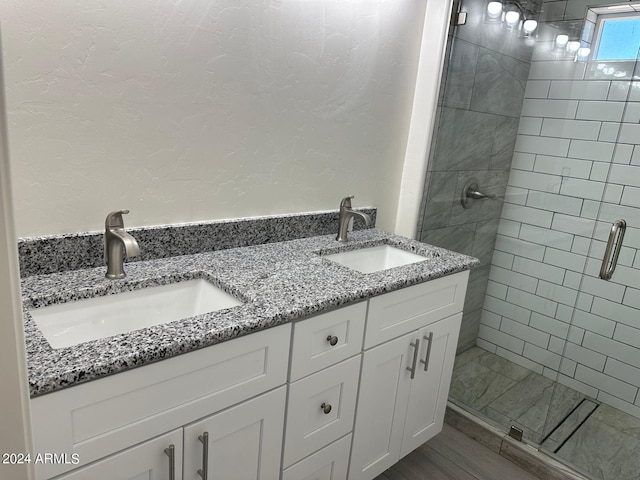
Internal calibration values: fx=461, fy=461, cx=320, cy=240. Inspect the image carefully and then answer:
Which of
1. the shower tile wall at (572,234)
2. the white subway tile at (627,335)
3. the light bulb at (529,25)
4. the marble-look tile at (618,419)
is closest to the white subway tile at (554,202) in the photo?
the shower tile wall at (572,234)

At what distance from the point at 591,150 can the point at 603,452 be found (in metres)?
1.40

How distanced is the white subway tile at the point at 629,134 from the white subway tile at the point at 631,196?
21cm

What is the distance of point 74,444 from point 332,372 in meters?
0.69

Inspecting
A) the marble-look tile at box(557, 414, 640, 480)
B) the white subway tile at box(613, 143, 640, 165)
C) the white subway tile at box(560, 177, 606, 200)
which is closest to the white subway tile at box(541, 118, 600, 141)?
the white subway tile at box(613, 143, 640, 165)

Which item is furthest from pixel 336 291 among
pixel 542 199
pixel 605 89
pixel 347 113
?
pixel 605 89

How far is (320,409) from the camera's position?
4.43ft

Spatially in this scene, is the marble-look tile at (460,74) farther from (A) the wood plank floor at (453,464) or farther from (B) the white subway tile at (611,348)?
(A) the wood plank floor at (453,464)

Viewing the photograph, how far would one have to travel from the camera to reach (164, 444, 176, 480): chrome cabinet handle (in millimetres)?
991

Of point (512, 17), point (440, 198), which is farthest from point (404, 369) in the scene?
point (512, 17)

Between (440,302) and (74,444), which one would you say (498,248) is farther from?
(74,444)

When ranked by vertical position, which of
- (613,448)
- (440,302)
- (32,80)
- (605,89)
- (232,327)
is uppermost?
(605,89)

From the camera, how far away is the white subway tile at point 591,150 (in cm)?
216

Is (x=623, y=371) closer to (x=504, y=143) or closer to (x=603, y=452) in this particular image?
(x=603, y=452)

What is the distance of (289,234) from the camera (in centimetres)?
178
